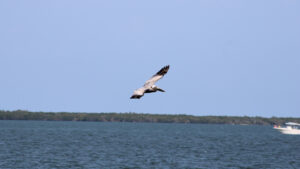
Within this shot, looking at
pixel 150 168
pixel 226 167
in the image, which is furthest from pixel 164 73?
pixel 226 167

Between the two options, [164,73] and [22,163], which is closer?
[164,73]

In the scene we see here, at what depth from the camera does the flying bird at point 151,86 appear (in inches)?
949

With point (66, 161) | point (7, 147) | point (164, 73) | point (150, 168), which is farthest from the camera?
point (7, 147)

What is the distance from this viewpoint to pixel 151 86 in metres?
25.8

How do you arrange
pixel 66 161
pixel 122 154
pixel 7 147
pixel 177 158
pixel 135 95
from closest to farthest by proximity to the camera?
pixel 135 95, pixel 66 161, pixel 177 158, pixel 122 154, pixel 7 147

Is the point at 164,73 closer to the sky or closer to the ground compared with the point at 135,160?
closer to the sky

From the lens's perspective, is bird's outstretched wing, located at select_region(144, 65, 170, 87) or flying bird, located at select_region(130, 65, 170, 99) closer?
flying bird, located at select_region(130, 65, 170, 99)

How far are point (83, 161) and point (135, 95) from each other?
1472 inches

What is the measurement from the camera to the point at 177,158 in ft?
216

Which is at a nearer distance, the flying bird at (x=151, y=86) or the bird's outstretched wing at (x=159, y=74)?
the flying bird at (x=151, y=86)

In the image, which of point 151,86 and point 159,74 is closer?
point 151,86

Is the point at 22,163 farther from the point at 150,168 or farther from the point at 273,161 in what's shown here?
the point at 273,161

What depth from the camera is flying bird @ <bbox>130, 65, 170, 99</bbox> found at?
24.1 metres

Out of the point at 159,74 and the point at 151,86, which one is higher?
the point at 159,74
